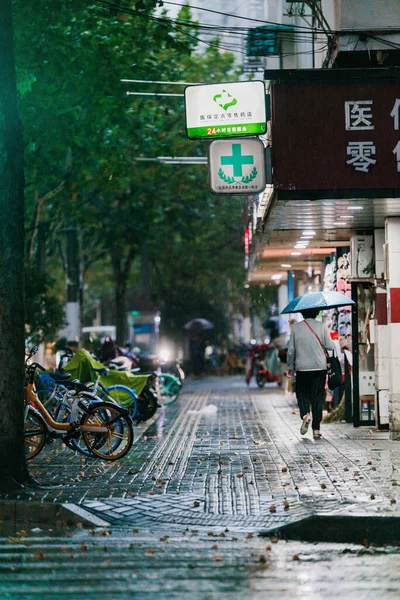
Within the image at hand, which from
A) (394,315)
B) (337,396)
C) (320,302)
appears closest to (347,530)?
(394,315)

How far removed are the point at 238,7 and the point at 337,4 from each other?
11.8 meters

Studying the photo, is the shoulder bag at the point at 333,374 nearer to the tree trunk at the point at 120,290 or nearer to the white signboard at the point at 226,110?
the white signboard at the point at 226,110

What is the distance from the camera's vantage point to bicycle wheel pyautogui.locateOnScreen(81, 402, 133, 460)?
40.3 feet

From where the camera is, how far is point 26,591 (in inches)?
247

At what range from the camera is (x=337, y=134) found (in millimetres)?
12609

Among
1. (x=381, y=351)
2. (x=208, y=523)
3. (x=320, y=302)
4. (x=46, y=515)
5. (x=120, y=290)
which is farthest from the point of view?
(x=120, y=290)

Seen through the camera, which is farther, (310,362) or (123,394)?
(123,394)

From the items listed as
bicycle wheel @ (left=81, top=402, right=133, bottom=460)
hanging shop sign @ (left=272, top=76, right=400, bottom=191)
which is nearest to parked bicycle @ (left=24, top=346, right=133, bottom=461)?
bicycle wheel @ (left=81, top=402, right=133, bottom=460)

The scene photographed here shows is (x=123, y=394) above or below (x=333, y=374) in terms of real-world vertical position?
below

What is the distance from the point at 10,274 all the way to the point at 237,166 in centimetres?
408

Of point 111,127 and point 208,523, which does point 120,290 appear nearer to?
point 111,127

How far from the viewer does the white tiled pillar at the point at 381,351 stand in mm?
15242

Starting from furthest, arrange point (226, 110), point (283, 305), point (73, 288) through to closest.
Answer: point (283, 305) → point (73, 288) → point (226, 110)

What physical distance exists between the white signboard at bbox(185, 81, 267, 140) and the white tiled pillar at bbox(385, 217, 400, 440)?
281 cm
